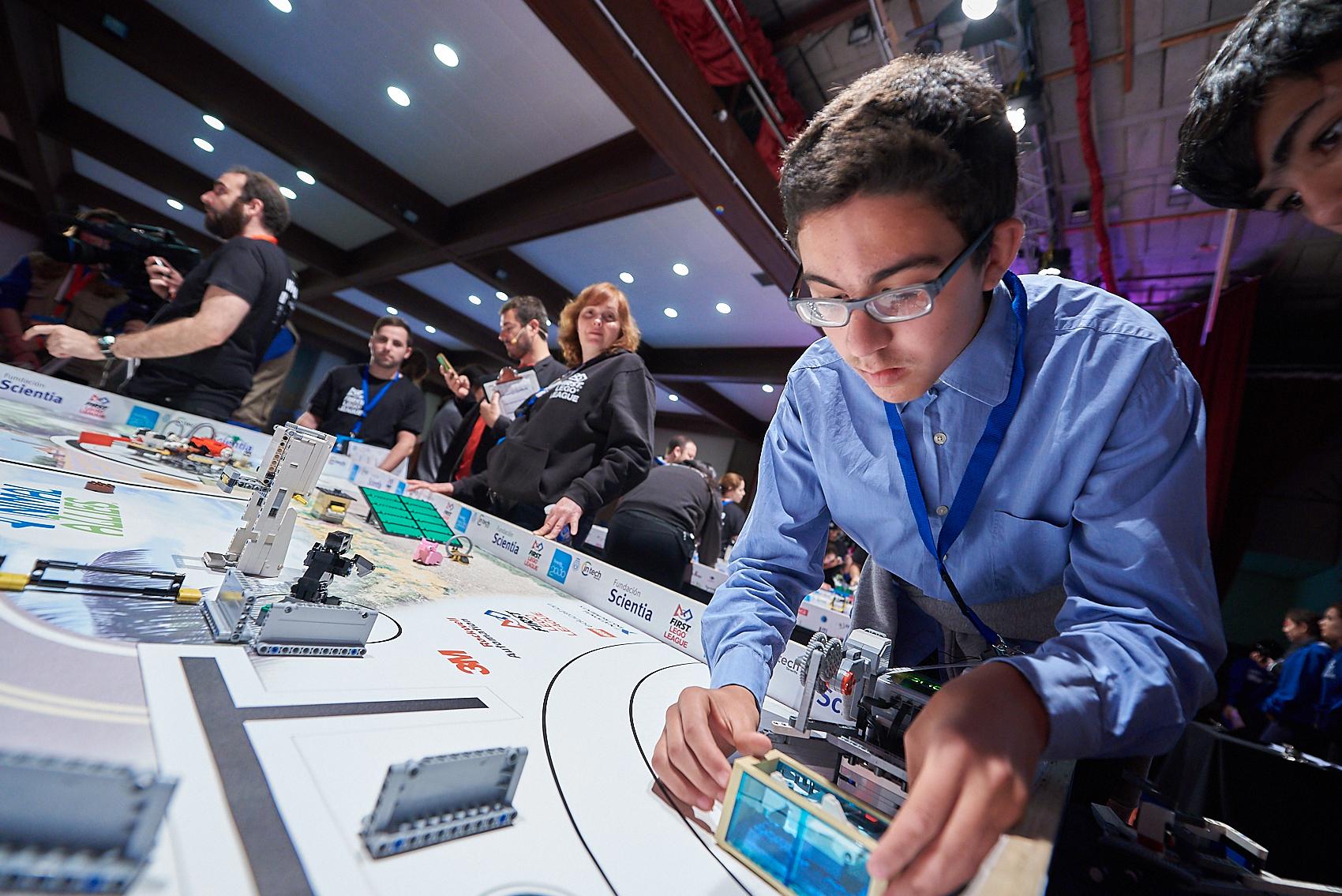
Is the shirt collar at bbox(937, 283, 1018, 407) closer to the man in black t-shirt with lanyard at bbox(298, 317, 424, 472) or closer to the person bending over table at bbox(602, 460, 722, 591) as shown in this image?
the person bending over table at bbox(602, 460, 722, 591)

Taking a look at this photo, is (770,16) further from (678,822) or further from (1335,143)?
(678,822)

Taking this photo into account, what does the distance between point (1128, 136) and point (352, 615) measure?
5693 mm

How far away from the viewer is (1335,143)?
2.48 feet

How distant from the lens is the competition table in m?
0.43

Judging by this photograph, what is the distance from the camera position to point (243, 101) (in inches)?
200

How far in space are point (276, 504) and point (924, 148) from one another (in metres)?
1.19

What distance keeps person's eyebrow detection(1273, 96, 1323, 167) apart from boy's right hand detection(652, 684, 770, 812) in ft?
3.61

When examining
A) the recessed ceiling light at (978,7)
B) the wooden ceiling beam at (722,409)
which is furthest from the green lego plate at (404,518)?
the wooden ceiling beam at (722,409)

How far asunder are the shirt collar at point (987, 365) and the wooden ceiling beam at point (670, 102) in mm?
3328

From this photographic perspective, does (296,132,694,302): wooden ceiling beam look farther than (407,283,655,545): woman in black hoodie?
Yes

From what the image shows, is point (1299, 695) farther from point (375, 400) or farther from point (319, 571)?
point (375, 400)

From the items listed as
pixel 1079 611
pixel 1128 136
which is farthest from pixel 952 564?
pixel 1128 136

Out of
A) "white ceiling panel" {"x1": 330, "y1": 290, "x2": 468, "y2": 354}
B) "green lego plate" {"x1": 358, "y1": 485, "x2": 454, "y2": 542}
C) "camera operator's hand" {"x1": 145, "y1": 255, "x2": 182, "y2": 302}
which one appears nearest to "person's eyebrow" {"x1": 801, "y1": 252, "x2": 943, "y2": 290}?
"green lego plate" {"x1": 358, "y1": 485, "x2": 454, "y2": 542}

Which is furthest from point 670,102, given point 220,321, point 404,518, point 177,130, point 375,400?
point 177,130
